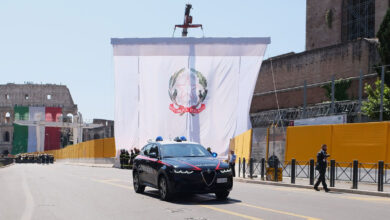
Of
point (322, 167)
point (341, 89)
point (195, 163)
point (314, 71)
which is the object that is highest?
point (314, 71)

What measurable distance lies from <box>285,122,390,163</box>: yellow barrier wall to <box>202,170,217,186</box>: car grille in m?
10.2

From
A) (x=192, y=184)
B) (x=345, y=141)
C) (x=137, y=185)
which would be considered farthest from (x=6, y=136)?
(x=192, y=184)

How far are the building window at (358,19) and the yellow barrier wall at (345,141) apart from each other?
3860 cm

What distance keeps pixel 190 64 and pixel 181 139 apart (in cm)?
962

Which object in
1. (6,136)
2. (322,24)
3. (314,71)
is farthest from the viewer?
(6,136)

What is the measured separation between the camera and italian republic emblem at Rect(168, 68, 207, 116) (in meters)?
23.2

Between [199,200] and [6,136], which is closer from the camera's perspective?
[199,200]

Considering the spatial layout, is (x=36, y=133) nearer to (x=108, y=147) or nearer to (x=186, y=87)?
(x=108, y=147)

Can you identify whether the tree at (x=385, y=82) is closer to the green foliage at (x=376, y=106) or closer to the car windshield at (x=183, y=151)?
the green foliage at (x=376, y=106)

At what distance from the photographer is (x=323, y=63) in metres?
51.7

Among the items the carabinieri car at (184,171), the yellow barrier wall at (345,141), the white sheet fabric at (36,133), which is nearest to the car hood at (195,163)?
the carabinieri car at (184,171)

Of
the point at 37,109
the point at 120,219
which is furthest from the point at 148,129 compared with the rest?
the point at 37,109

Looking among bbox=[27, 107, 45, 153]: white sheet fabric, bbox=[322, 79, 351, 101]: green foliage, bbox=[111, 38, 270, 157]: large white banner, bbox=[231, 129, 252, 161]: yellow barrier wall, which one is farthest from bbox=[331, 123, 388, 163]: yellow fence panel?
bbox=[27, 107, 45, 153]: white sheet fabric

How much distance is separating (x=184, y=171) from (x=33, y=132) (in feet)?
430
